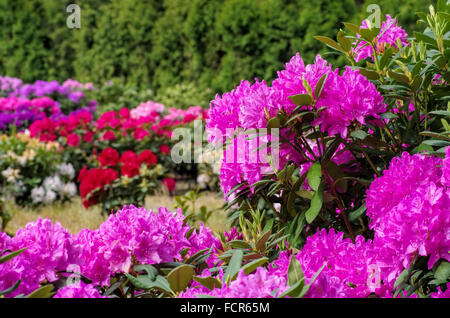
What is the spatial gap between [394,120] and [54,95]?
780cm

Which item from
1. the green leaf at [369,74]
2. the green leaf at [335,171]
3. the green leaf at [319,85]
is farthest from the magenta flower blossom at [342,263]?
the green leaf at [369,74]

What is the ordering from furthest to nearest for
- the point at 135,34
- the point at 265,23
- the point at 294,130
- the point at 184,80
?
1. the point at 135,34
2. the point at 184,80
3. the point at 265,23
4. the point at 294,130

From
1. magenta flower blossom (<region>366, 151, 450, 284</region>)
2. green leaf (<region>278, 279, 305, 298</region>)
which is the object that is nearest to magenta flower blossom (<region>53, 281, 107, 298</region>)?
green leaf (<region>278, 279, 305, 298</region>)

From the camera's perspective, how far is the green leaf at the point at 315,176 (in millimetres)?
1366

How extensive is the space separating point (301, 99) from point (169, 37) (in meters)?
8.50

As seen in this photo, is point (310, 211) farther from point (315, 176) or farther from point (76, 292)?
point (76, 292)

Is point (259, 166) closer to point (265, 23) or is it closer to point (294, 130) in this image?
point (294, 130)

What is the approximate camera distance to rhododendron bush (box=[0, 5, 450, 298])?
41.3 inches

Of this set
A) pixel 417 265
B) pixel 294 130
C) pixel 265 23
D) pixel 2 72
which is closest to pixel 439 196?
pixel 417 265

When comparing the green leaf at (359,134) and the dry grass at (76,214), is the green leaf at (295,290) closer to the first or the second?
the green leaf at (359,134)

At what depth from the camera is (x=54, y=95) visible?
863 cm

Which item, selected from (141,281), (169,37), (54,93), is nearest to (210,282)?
(141,281)

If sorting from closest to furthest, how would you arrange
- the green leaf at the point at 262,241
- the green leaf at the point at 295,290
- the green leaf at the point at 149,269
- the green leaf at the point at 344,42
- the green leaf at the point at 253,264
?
the green leaf at the point at 295,290
the green leaf at the point at 253,264
the green leaf at the point at 149,269
the green leaf at the point at 262,241
the green leaf at the point at 344,42

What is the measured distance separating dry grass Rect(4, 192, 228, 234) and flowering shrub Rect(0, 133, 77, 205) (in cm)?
14
